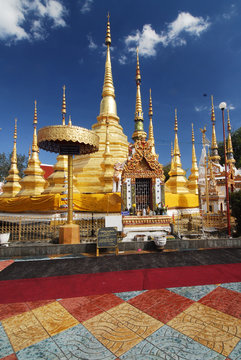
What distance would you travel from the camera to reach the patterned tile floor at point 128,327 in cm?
278

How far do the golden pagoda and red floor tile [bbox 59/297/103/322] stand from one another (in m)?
10.9

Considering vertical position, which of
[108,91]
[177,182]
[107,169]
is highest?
[108,91]

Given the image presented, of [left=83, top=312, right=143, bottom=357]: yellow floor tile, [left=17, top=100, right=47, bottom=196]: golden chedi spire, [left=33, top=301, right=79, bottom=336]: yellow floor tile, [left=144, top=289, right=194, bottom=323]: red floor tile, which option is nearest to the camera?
[left=83, top=312, right=143, bottom=357]: yellow floor tile

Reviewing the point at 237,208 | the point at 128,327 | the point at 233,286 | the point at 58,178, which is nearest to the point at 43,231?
the point at 58,178

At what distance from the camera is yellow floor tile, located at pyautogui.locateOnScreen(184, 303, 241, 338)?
3.25 m

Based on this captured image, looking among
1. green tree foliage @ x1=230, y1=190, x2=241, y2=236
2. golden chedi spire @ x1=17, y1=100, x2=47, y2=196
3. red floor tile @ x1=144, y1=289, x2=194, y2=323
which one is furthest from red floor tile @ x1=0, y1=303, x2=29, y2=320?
golden chedi spire @ x1=17, y1=100, x2=47, y2=196

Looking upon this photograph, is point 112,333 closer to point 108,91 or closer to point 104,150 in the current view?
point 104,150

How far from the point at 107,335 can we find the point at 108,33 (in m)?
29.6

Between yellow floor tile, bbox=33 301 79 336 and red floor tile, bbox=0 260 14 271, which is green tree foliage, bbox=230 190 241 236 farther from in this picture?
red floor tile, bbox=0 260 14 271

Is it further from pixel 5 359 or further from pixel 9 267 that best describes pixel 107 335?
pixel 9 267

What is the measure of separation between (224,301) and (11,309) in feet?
13.6

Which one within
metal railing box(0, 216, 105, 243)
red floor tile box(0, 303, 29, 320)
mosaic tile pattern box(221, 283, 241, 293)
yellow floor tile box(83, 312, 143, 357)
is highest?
metal railing box(0, 216, 105, 243)

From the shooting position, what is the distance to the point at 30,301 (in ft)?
13.8

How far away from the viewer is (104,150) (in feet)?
68.2
